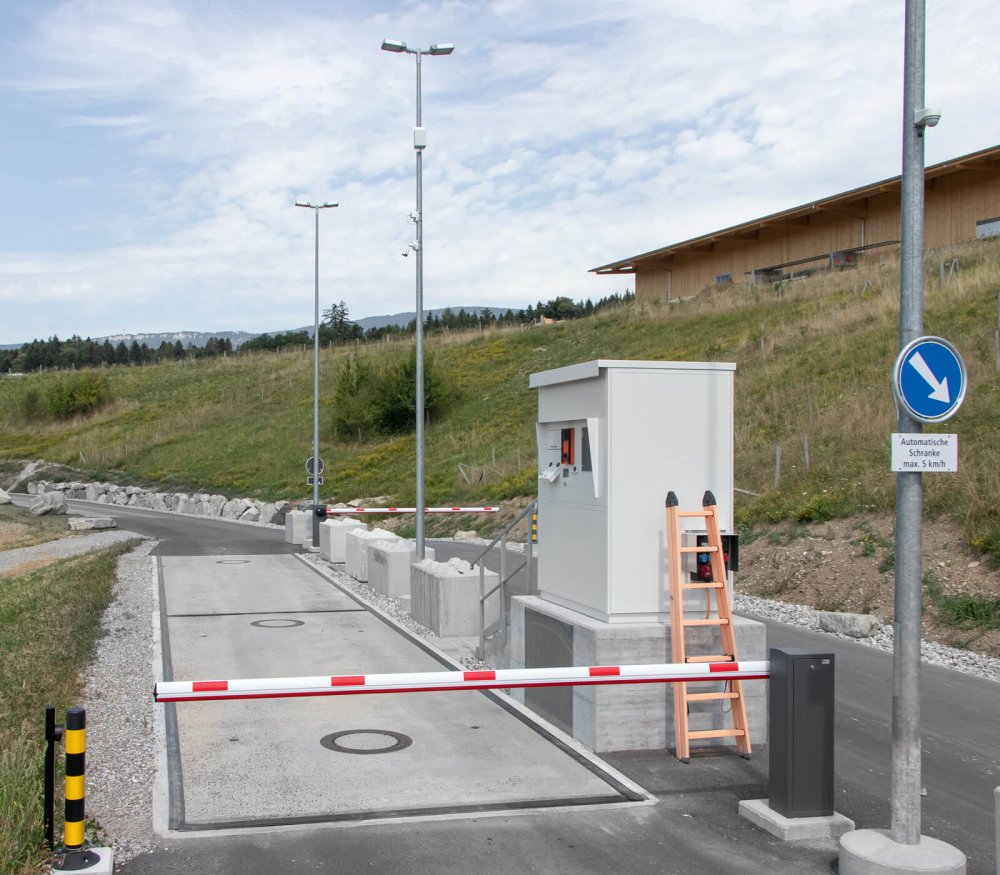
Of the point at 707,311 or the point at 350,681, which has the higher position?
the point at 707,311

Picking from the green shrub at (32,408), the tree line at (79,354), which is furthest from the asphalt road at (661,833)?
the tree line at (79,354)

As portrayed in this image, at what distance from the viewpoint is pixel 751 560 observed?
1753cm

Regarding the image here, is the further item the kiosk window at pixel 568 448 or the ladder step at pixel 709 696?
the kiosk window at pixel 568 448

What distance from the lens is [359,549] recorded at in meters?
19.6

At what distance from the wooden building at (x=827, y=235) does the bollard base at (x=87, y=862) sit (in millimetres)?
32641

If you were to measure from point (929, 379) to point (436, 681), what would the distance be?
3.37 metres

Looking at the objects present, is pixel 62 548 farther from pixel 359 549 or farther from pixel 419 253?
pixel 419 253

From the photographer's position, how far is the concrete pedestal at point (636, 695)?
7.84 metres

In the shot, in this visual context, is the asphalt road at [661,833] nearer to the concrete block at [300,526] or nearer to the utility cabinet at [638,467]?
the utility cabinet at [638,467]

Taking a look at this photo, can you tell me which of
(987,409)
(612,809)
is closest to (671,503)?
(612,809)

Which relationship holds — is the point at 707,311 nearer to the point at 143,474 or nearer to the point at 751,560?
the point at 751,560

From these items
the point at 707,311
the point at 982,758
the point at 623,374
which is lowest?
the point at 982,758

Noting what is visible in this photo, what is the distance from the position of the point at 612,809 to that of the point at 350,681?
189 centimetres

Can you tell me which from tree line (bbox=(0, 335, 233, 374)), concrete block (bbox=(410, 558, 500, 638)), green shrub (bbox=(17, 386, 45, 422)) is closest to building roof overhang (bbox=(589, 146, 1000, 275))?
concrete block (bbox=(410, 558, 500, 638))
